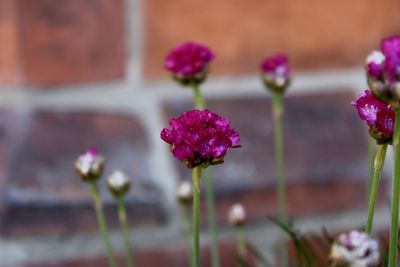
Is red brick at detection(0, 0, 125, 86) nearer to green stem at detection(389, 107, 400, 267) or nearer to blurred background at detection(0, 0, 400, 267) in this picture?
blurred background at detection(0, 0, 400, 267)

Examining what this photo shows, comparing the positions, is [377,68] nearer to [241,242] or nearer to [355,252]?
[355,252]

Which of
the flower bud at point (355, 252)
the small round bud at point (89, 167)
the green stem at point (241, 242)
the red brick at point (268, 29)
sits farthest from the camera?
the red brick at point (268, 29)

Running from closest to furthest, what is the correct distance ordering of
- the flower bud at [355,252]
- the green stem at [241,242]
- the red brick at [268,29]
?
the flower bud at [355,252] < the green stem at [241,242] < the red brick at [268,29]

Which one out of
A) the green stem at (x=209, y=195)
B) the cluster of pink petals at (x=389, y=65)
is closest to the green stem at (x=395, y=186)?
the cluster of pink petals at (x=389, y=65)

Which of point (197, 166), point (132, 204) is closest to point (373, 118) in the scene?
point (197, 166)

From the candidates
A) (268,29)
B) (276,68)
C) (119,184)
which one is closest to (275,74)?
(276,68)

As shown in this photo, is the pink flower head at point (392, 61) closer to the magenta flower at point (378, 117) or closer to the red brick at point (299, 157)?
the magenta flower at point (378, 117)

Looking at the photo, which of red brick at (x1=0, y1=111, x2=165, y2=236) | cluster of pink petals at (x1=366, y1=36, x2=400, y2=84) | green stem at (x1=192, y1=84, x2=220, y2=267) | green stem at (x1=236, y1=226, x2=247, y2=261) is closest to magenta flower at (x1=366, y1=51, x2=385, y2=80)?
cluster of pink petals at (x1=366, y1=36, x2=400, y2=84)
